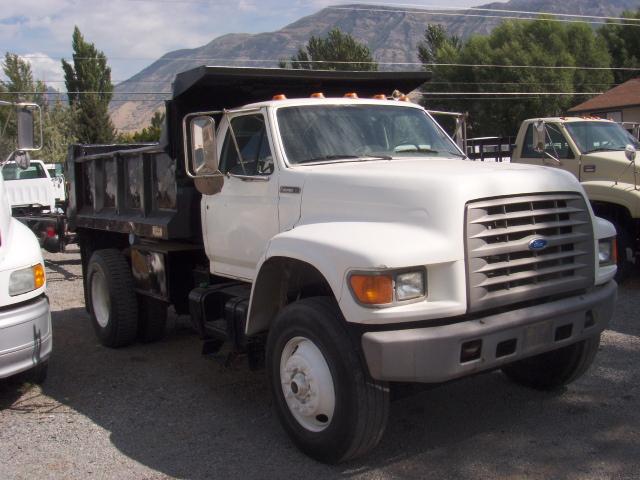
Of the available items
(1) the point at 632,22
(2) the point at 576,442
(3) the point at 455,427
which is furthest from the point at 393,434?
(1) the point at 632,22

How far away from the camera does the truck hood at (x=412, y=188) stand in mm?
4160

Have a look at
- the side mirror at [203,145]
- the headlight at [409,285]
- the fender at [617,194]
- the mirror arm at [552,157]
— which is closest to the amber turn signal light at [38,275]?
the side mirror at [203,145]

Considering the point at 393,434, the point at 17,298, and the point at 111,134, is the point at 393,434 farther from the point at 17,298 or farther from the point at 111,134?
the point at 111,134

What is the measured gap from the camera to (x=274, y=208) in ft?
16.8

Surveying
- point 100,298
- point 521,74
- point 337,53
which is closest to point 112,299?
point 100,298

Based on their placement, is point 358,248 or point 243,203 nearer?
point 358,248

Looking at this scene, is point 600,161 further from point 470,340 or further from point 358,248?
point 358,248

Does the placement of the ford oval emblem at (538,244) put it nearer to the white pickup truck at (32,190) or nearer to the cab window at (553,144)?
the cab window at (553,144)

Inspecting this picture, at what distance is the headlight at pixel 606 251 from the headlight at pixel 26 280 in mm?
4040

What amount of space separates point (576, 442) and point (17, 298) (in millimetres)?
3984

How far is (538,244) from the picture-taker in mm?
4301

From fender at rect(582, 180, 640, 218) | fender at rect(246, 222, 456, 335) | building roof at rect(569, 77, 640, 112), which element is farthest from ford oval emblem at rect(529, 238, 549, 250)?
building roof at rect(569, 77, 640, 112)

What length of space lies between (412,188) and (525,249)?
0.74m

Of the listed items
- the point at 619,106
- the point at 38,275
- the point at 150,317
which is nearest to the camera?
the point at 38,275
